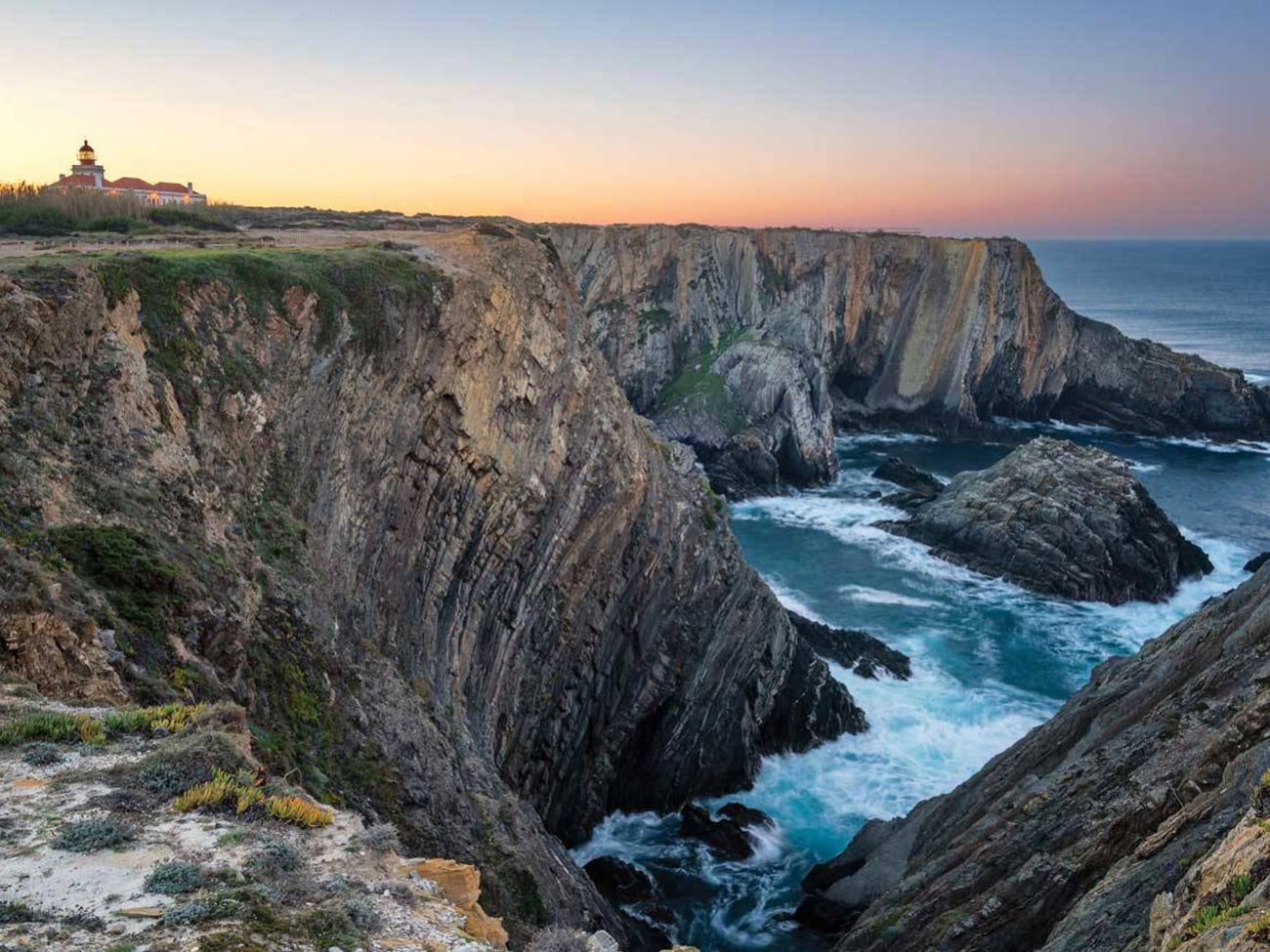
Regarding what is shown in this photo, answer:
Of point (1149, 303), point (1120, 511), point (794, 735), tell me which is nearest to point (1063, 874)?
point (794, 735)

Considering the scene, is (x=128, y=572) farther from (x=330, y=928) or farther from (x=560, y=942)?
(x=560, y=942)

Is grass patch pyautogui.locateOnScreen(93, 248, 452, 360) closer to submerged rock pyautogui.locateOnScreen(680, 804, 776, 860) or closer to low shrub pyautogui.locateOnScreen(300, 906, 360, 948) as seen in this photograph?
low shrub pyautogui.locateOnScreen(300, 906, 360, 948)

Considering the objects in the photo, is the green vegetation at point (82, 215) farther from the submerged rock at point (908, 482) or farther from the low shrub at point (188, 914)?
Answer: the submerged rock at point (908, 482)

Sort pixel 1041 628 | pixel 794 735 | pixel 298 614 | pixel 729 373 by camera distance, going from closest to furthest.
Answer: pixel 298 614
pixel 794 735
pixel 1041 628
pixel 729 373

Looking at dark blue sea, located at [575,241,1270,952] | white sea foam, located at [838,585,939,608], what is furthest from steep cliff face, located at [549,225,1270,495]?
white sea foam, located at [838,585,939,608]

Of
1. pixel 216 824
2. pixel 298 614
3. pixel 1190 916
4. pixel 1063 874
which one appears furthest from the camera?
pixel 298 614

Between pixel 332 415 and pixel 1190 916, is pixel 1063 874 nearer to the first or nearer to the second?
pixel 1190 916

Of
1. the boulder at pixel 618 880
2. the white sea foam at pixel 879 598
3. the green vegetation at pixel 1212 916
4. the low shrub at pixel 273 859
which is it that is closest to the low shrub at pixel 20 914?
the low shrub at pixel 273 859
